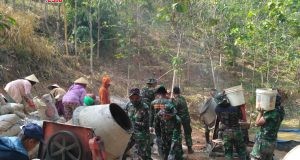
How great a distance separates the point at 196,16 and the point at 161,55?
17.1ft

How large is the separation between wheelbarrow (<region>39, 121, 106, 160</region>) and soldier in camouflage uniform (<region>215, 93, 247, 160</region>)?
2.88 m

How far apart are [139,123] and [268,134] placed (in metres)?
2.10

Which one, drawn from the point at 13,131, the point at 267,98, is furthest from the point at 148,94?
the point at 13,131

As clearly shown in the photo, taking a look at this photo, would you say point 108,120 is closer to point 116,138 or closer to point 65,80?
point 116,138

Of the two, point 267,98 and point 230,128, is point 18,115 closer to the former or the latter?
point 230,128

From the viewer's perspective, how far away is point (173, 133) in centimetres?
786

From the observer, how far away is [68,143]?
5461mm

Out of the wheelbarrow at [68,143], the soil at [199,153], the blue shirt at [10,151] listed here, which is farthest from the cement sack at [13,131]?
the soil at [199,153]

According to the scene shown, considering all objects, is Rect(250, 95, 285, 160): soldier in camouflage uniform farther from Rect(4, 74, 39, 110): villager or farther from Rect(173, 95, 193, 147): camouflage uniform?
Rect(4, 74, 39, 110): villager

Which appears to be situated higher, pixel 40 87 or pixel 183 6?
pixel 183 6

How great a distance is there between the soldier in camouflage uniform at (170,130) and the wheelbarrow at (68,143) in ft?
7.66

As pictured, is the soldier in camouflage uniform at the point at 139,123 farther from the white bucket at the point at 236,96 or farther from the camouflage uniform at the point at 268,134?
the camouflage uniform at the point at 268,134

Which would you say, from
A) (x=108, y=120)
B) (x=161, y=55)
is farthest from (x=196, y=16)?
(x=108, y=120)

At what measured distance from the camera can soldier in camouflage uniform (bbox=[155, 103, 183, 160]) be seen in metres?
7.66
